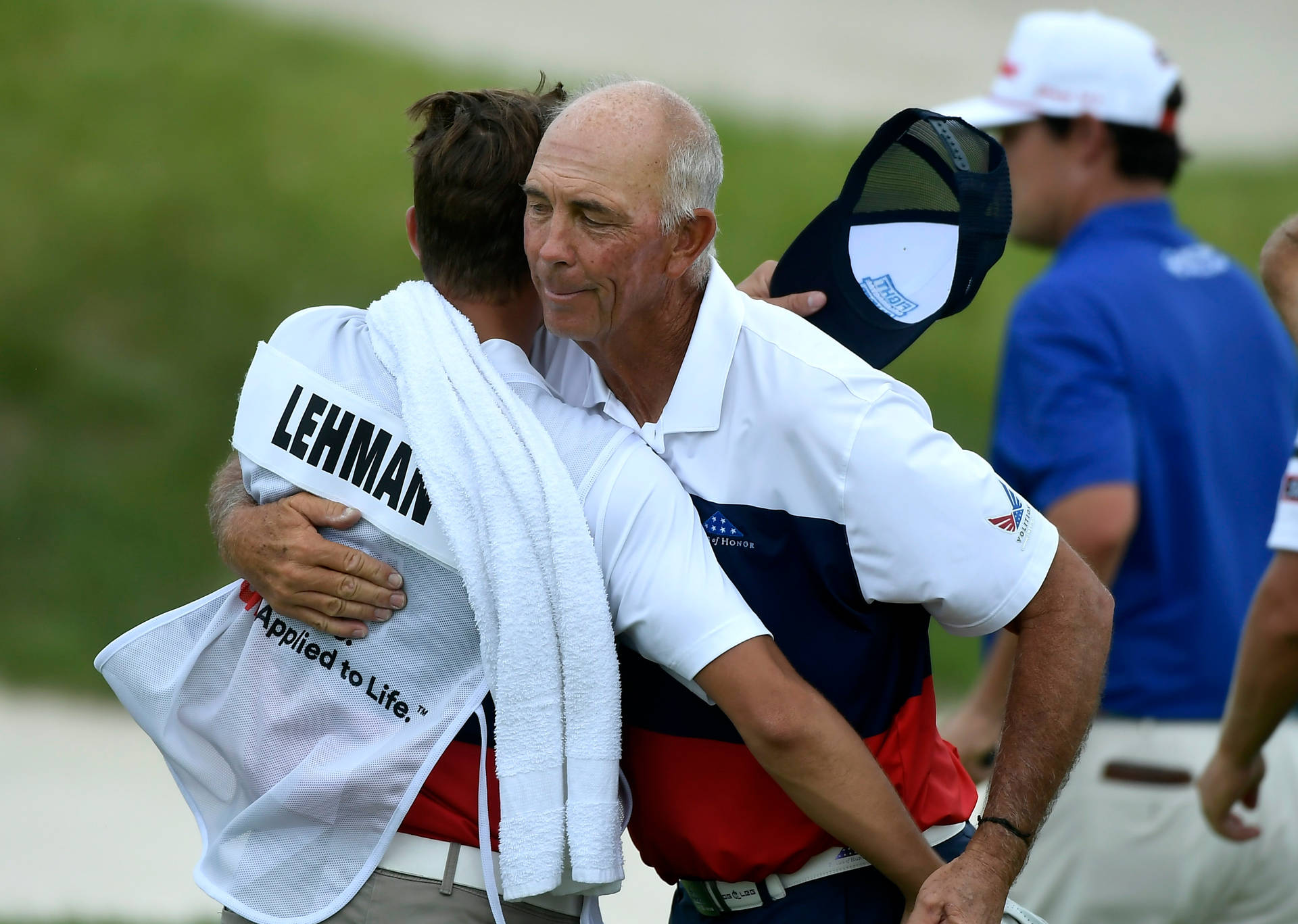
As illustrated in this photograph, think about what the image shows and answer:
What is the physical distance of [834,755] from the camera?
5.56 ft

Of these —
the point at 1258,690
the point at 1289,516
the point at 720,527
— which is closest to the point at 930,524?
the point at 720,527

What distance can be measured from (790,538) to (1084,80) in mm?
2029

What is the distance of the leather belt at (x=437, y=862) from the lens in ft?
5.94

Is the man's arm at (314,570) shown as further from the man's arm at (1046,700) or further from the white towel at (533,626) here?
the man's arm at (1046,700)

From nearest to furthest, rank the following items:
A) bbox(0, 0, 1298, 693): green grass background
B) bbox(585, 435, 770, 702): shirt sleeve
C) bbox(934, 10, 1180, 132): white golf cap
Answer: bbox(585, 435, 770, 702): shirt sleeve → bbox(934, 10, 1180, 132): white golf cap → bbox(0, 0, 1298, 693): green grass background

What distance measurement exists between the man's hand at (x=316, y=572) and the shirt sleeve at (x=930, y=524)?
0.55 metres

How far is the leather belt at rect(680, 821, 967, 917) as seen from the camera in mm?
1862

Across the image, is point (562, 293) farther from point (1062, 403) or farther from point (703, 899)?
point (1062, 403)

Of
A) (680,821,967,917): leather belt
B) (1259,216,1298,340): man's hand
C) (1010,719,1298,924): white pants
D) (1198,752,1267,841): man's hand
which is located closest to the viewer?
(680,821,967,917): leather belt

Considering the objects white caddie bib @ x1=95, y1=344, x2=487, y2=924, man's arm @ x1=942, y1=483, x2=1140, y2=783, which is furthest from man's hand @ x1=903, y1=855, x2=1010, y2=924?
man's arm @ x1=942, y1=483, x2=1140, y2=783

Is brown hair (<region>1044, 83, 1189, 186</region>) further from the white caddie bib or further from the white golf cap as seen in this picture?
the white caddie bib

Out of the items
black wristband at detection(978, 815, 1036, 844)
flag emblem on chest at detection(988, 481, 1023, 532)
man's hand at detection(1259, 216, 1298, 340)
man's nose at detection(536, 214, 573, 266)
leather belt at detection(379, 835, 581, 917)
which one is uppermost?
man's hand at detection(1259, 216, 1298, 340)

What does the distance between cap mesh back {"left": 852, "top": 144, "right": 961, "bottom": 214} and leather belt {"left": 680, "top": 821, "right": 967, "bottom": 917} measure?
80 centimetres

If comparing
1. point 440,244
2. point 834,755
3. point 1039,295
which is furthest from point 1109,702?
point 440,244
